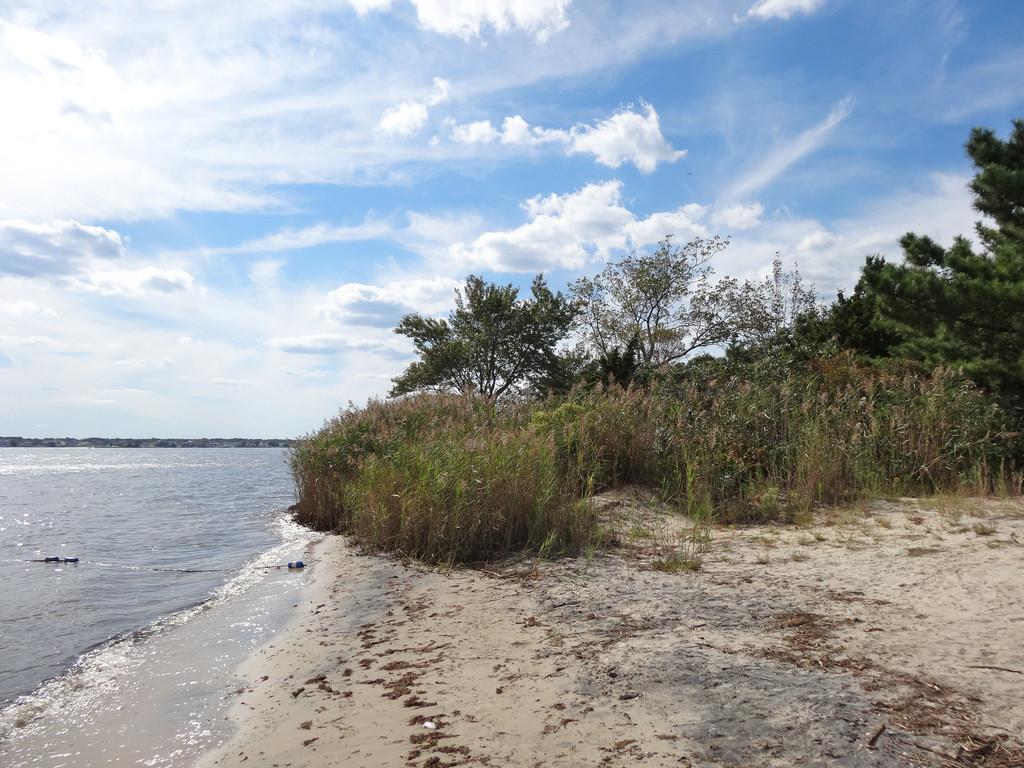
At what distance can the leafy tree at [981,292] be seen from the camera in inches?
457

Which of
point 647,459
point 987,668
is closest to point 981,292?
point 647,459

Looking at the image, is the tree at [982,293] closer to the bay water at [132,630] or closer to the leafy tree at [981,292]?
the leafy tree at [981,292]

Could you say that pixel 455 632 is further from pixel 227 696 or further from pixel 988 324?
pixel 988 324

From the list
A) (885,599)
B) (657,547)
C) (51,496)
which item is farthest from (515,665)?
(51,496)

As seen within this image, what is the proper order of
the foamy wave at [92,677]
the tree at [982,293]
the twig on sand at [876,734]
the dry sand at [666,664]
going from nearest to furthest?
the twig on sand at [876,734] → the dry sand at [666,664] → the foamy wave at [92,677] → the tree at [982,293]

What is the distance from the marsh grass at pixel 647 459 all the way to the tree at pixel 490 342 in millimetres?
20632

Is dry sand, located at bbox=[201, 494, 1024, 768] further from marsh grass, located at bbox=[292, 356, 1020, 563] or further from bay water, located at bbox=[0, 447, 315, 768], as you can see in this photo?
marsh grass, located at bbox=[292, 356, 1020, 563]

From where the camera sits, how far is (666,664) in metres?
3.74

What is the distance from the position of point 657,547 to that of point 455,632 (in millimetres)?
3091

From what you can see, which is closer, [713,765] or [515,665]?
[713,765]

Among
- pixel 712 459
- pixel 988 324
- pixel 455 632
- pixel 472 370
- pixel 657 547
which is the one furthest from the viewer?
pixel 472 370

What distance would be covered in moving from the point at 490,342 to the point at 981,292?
23267 mm

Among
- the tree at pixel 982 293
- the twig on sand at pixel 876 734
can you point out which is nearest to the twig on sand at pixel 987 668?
the twig on sand at pixel 876 734

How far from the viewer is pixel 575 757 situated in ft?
9.32
